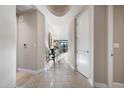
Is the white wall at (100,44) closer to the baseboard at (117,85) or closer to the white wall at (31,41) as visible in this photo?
the baseboard at (117,85)

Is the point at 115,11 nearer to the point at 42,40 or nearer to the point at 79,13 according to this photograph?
the point at 79,13

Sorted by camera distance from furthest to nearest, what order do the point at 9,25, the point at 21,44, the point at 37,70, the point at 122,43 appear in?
1. the point at 21,44
2. the point at 37,70
3. the point at 122,43
4. the point at 9,25

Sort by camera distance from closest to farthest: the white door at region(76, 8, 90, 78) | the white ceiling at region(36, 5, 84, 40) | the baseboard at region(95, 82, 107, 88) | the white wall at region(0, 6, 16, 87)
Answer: the white wall at region(0, 6, 16, 87)
the baseboard at region(95, 82, 107, 88)
the white door at region(76, 8, 90, 78)
the white ceiling at region(36, 5, 84, 40)

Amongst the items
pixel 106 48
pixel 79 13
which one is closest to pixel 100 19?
pixel 106 48

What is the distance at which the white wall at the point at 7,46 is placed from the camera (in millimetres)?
2533

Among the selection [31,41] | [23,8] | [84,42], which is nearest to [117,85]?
[84,42]

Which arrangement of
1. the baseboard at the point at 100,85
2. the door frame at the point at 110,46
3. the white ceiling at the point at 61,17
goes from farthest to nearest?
the white ceiling at the point at 61,17 → the baseboard at the point at 100,85 → the door frame at the point at 110,46

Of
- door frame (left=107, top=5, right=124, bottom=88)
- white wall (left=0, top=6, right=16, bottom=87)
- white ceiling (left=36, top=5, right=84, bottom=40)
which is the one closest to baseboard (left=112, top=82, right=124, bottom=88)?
door frame (left=107, top=5, right=124, bottom=88)

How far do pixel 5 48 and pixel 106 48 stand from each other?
2.17 meters

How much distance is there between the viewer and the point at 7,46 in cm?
274

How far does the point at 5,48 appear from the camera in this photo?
2.65 metres

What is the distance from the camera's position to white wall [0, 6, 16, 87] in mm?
2533

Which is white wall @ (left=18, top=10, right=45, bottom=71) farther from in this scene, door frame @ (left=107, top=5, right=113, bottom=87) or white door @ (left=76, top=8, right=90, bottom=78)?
door frame @ (left=107, top=5, right=113, bottom=87)

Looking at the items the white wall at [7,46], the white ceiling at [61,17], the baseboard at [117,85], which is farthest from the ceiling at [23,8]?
the baseboard at [117,85]
